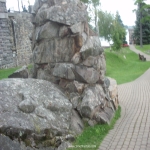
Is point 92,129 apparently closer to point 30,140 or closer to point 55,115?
point 55,115

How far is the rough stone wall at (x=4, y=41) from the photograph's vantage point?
54.7 ft

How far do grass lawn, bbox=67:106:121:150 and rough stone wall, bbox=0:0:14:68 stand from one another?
12022 millimetres

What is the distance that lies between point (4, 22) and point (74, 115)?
43.3 ft

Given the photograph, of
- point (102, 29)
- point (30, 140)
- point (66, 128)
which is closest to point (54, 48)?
point (66, 128)

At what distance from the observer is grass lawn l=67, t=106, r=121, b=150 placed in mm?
5178

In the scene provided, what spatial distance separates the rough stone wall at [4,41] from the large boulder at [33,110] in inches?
454

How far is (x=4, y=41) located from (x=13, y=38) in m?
1.13

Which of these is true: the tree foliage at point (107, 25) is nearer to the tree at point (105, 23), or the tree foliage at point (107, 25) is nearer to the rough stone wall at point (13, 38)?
the tree at point (105, 23)

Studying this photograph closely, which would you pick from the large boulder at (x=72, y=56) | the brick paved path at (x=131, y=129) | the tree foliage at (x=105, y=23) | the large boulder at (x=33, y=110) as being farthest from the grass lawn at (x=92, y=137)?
the tree foliage at (x=105, y=23)

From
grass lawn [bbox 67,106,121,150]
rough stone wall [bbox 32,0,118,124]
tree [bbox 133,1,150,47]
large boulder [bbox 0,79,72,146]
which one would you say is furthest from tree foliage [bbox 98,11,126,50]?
large boulder [bbox 0,79,72,146]

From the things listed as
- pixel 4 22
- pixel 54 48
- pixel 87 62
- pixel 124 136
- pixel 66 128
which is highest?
pixel 4 22

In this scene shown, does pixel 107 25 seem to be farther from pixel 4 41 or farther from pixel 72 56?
pixel 72 56

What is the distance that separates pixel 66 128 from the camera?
5.34 m

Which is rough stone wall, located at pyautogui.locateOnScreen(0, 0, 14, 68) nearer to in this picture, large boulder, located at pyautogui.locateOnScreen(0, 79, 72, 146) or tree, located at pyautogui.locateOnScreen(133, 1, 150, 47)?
large boulder, located at pyautogui.locateOnScreen(0, 79, 72, 146)
